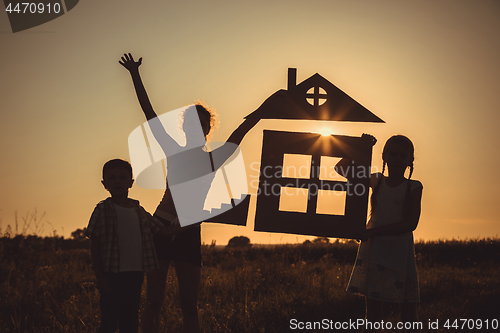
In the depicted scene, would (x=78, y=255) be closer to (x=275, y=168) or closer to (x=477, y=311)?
(x=275, y=168)

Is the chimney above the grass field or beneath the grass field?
above

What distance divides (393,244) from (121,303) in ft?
6.94

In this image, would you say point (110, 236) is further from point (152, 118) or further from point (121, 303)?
point (152, 118)

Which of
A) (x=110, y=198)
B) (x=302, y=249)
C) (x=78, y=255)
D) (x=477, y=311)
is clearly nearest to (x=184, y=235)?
(x=110, y=198)

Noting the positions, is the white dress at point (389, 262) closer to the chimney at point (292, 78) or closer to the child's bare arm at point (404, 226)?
the child's bare arm at point (404, 226)

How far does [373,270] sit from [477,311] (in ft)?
7.96

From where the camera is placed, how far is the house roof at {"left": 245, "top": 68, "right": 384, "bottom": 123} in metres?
3.12

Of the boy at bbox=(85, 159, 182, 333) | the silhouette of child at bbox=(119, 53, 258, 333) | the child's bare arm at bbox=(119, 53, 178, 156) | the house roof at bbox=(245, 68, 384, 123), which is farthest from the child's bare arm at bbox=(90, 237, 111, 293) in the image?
the house roof at bbox=(245, 68, 384, 123)

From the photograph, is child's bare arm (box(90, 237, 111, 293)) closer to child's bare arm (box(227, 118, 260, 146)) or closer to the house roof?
child's bare arm (box(227, 118, 260, 146))

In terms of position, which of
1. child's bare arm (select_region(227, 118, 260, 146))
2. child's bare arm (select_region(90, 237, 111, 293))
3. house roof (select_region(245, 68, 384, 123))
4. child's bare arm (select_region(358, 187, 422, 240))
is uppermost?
house roof (select_region(245, 68, 384, 123))

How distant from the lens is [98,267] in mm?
2580

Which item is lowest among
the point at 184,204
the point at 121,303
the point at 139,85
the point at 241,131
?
the point at 121,303

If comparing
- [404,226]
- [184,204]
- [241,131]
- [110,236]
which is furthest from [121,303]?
[404,226]

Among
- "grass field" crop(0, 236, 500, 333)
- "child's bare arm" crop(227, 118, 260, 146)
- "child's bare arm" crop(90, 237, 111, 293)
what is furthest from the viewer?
"grass field" crop(0, 236, 500, 333)
